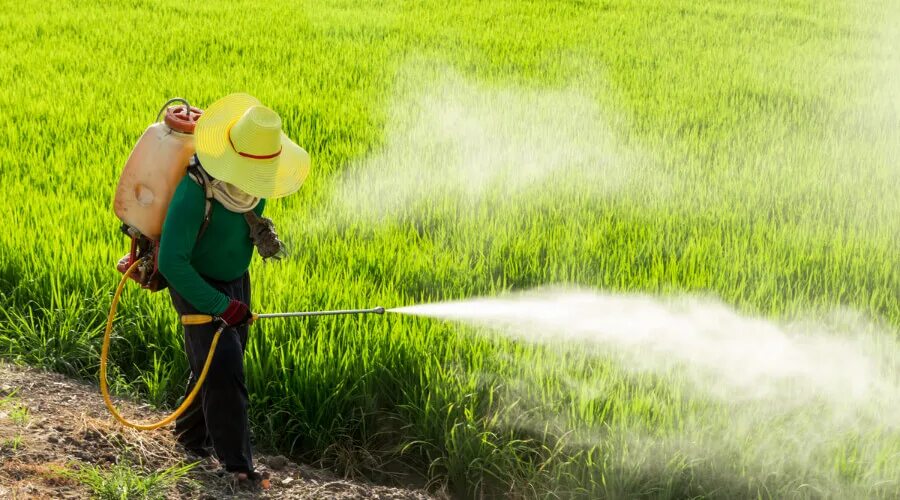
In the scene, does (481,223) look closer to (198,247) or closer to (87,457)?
(198,247)

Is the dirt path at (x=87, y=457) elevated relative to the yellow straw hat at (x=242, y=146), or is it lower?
lower

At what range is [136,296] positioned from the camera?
3.46 meters

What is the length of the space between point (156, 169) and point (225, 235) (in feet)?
0.83

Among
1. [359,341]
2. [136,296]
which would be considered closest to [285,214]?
[136,296]

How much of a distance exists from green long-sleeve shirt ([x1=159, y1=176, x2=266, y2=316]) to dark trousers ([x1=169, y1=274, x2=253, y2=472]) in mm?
79

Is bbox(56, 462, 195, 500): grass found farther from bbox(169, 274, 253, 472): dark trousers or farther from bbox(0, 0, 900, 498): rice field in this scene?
bbox(0, 0, 900, 498): rice field

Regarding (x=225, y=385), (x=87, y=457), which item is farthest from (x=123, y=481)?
(x=225, y=385)

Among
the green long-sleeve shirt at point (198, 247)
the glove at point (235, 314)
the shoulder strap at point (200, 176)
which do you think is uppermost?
the shoulder strap at point (200, 176)

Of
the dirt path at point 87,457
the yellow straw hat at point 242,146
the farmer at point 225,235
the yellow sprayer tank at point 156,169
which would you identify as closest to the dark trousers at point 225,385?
the farmer at point 225,235

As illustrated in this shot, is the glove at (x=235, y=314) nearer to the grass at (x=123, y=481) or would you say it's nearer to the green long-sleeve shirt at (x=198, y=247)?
the green long-sleeve shirt at (x=198, y=247)

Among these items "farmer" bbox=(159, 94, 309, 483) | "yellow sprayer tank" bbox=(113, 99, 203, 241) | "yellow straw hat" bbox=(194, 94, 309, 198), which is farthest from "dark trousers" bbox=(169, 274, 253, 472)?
"yellow straw hat" bbox=(194, 94, 309, 198)

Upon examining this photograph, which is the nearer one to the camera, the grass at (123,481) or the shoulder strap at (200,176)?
the shoulder strap at (200,176)

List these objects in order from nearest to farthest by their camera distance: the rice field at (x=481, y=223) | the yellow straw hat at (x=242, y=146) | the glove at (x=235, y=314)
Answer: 1. the yellow straw hat at (x=242, y=146)
2. the glove at (x=235, y=314)
3. the rice field at (x=481, y=223)

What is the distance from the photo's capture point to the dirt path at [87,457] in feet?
8.45
